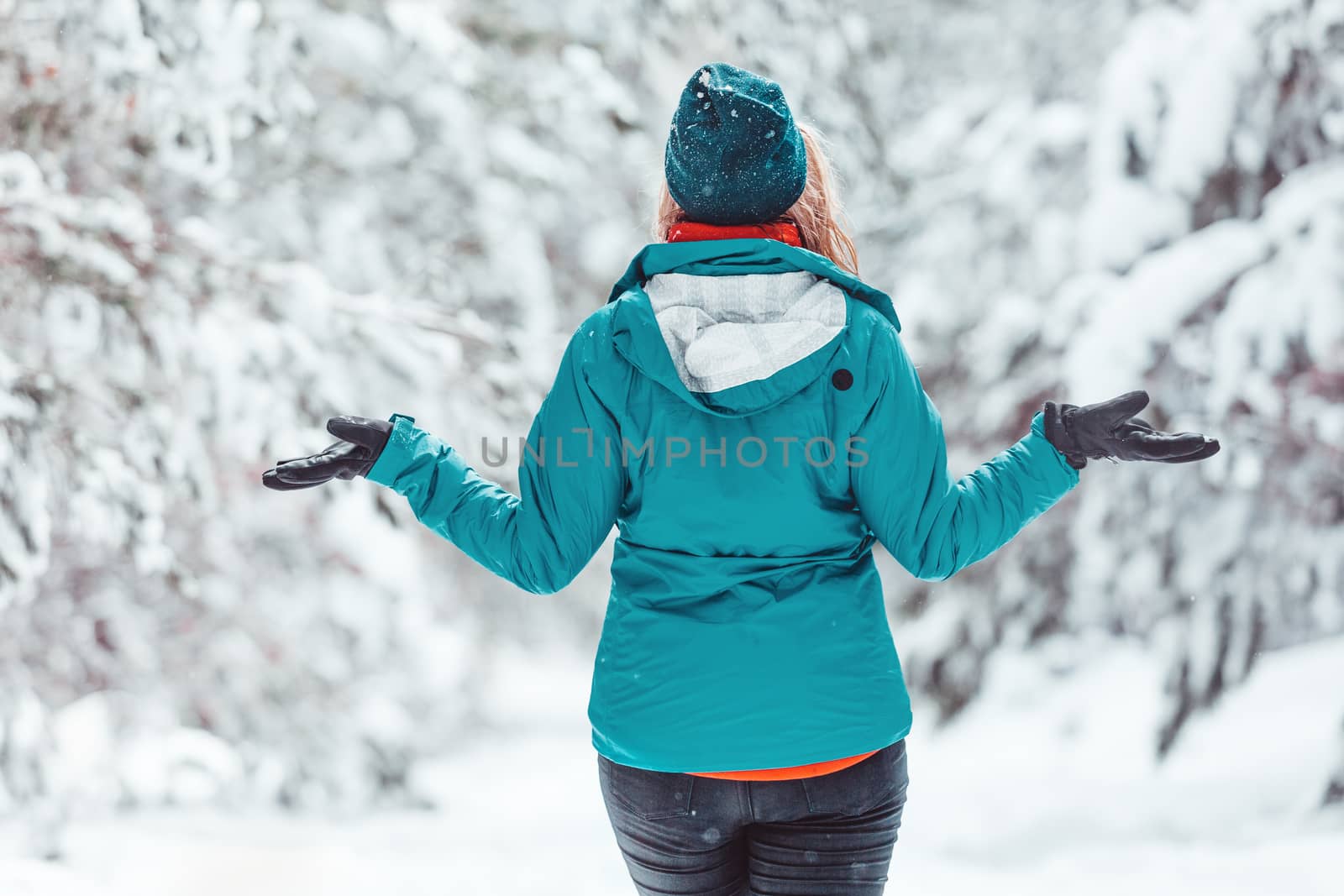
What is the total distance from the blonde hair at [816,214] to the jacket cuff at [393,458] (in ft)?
1.56

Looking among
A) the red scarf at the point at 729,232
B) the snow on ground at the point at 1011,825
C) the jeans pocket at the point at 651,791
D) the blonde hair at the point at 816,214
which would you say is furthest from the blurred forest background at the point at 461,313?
the jeans pocket at the point at 651,791

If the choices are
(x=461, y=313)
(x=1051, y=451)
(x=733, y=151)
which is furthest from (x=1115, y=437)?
(x=461, y=313)

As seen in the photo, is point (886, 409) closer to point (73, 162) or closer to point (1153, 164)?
point (1153, 164)

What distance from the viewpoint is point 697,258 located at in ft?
4.76

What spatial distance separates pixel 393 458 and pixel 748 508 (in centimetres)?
51

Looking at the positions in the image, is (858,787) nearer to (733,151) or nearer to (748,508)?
(748,508)

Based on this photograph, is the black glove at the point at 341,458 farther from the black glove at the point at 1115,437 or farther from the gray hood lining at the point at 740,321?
the black glove at the point at 1115,437

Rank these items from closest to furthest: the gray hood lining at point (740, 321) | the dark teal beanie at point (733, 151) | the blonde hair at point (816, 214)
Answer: the gray hood lining at point (740, 321), the dark teal beanie at point (733, 151), the blonde hair at point (816, 214)

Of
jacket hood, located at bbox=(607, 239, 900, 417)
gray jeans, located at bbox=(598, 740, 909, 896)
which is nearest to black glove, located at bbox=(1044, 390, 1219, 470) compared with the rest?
jacket hood, located at bbox=(607, 239, 900, 417)

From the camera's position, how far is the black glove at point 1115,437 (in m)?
1.47

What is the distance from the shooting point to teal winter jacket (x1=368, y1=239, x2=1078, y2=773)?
4.57ft

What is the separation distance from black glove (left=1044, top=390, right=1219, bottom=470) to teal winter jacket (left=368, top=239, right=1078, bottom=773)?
3cm

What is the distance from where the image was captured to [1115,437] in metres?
1.48

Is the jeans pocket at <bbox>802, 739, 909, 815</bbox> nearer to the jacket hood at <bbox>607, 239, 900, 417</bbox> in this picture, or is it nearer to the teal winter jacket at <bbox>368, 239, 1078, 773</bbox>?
the teal winter jacket at <bbox>368, 239, 1078, 773</bbox>
